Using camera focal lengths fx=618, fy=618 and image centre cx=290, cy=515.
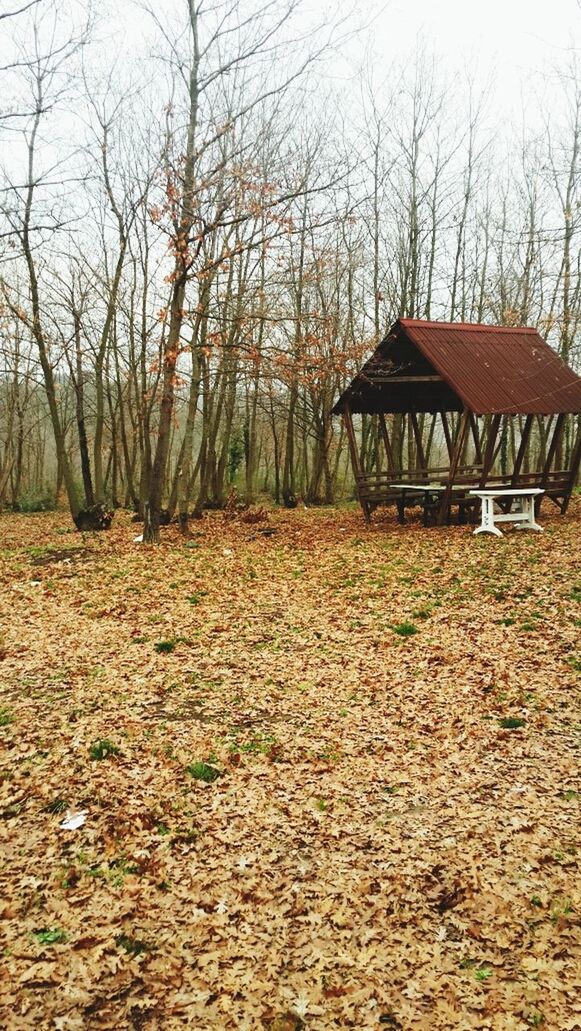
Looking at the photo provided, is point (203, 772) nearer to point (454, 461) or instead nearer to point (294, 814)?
point (294, 814)

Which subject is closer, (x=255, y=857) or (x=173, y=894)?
(x=173, y=894)

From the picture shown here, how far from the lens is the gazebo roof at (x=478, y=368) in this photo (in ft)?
41.8

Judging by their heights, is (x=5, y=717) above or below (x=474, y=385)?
below

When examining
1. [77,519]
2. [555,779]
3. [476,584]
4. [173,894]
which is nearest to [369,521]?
[476,584]

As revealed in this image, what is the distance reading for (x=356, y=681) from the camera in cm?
570

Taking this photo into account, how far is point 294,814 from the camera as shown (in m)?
3.75

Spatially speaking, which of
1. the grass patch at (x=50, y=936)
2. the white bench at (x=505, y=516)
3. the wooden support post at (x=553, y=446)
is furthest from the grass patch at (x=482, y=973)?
the wooden support post at (x=553, y=446)

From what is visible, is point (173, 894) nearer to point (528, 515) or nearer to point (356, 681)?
point (356, 681)

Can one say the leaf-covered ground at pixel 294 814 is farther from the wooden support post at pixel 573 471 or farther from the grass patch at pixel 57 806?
the wooden support post at pixel 573 471

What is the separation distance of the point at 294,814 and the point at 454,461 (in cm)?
1044

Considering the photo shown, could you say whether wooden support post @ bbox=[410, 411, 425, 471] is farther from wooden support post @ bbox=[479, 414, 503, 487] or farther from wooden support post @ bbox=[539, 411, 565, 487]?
wooden support post @ bbox=[479, 414, 503, 487]

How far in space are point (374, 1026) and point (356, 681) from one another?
3389 mm

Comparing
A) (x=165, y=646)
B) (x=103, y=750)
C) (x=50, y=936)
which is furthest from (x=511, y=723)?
(x=165, y=646)

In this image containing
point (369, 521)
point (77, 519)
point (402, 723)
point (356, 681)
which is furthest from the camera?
point (77, 519)
